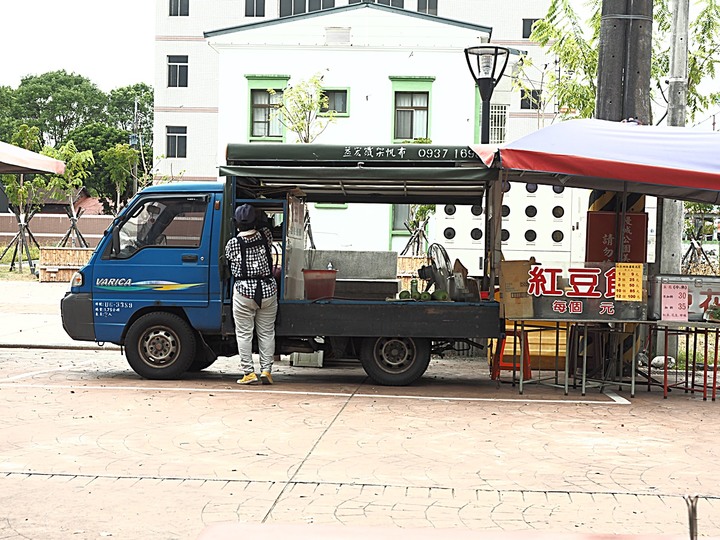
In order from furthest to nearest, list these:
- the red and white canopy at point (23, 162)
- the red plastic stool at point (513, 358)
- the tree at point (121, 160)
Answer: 1. the tree at point (121, 160)
2. the red and white canopy at point (23, 162)
3. the red plastic stool at point (513, 358)

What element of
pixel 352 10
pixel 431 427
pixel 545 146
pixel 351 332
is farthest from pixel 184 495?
pixel 352 10

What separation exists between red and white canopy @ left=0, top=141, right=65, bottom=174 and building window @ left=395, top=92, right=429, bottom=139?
23874mm

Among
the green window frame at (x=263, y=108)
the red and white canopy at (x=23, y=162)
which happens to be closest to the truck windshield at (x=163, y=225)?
the red and white canopy at (x=23, y=162)

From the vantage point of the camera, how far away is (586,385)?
11391 mm

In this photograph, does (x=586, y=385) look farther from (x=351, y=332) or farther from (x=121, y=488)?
(x=121, y=488)

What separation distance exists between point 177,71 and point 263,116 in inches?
489

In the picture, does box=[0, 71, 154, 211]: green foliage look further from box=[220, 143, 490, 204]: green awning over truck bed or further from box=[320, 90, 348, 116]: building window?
box=[220, 143, 490, 204]: green awning over truck bed

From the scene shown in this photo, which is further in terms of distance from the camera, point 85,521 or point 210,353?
point 210,353

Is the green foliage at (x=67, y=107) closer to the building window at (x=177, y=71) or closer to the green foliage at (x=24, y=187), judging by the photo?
the building window at (x=177, y=71)

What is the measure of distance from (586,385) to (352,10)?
28402mm

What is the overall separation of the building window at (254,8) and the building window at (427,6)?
7.54m

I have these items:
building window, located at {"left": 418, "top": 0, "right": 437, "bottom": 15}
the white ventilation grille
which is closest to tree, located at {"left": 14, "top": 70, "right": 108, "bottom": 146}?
building window, located at {"left": 418, "top": 0, "right": 437, "bottom": 15}

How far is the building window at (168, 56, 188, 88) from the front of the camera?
4838cm

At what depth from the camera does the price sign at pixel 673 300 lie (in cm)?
1070
